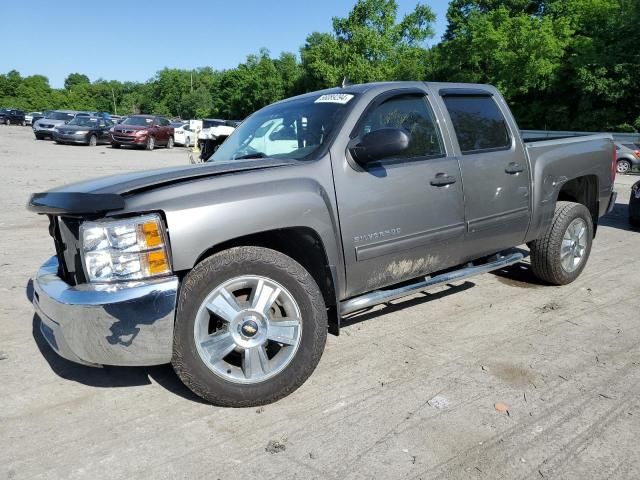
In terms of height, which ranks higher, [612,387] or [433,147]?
[433,147]

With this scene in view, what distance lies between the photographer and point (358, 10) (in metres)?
50.9

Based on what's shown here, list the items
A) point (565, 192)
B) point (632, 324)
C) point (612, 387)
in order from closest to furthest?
1. point (612, 387)
2. point (632, 324)
3. point (565, 192)

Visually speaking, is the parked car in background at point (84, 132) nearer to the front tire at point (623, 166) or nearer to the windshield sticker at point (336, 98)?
the front tire at point (623, 166)

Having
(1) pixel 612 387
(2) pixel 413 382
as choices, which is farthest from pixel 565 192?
(2) pixel 413 382

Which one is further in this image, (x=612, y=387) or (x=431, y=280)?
(x=431, y=280)

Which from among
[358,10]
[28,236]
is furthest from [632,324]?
[358,10]

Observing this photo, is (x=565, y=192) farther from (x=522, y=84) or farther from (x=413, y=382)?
(x=522, y=84)

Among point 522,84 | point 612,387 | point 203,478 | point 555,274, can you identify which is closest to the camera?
point 203,478

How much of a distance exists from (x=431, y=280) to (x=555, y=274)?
184 centimetres

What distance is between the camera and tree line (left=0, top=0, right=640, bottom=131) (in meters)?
34.8

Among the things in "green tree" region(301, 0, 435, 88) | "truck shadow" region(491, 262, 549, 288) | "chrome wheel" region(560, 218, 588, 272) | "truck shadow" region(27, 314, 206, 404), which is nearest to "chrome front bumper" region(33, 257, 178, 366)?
"truck shadow" region(27, 314, 206, 404)

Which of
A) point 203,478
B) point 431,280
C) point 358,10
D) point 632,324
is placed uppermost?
point 358,10

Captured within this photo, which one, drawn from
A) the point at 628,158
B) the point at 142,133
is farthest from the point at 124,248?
the point at 142,133

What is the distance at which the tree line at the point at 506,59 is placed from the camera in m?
34.8
